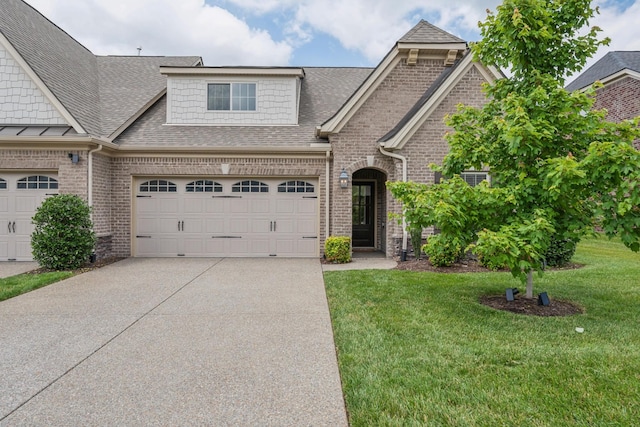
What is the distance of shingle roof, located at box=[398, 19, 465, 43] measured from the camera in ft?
36.5

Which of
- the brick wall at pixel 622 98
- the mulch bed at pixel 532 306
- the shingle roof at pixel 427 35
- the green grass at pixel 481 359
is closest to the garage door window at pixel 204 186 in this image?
the green grass at pixel 481 359

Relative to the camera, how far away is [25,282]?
7496 millimetres

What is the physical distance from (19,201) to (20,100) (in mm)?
2794

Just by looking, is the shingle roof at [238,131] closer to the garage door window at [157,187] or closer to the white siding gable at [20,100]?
the garage door window at [157,187]

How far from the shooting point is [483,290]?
6848mm

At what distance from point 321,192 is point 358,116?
2.49 m

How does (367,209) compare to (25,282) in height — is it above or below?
above

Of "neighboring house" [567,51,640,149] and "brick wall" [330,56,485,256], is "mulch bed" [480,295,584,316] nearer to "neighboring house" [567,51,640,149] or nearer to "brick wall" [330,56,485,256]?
"brick wall" [330,56,485,256]

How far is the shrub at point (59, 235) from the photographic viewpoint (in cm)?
888

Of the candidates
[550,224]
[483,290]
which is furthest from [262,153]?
[550,224]

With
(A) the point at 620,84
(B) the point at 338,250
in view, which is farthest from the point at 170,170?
(A) the point at 620,84

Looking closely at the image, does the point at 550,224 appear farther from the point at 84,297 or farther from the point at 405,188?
the point at 84,297

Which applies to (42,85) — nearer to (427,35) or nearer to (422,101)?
(422,101)

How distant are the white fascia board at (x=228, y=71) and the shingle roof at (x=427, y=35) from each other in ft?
12.4
